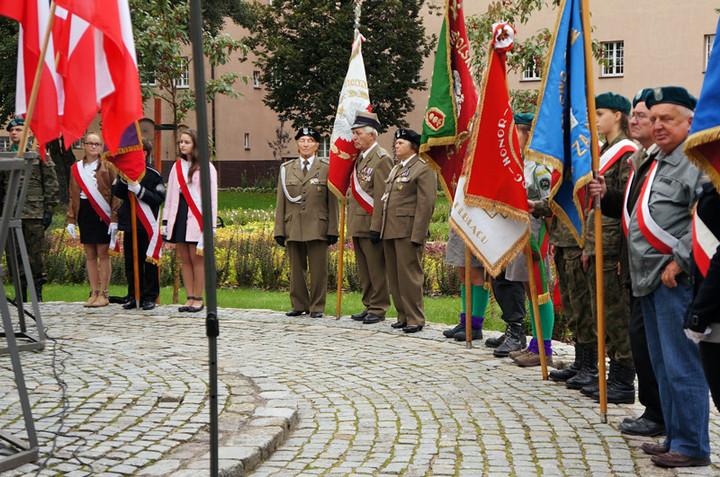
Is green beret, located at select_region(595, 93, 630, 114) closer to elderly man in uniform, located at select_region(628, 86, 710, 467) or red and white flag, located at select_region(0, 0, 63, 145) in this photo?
elderly man in uniform, located at select_region(628, 86, 710, 467)

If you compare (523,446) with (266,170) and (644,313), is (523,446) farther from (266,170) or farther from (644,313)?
(266,170)

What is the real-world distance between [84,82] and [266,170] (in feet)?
128

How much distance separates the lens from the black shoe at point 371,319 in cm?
1007

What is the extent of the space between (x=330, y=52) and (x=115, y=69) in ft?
109

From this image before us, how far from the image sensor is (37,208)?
1130 centimetres

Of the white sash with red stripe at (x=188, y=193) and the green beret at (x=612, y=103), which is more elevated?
the green beret at (x=612, y=103)

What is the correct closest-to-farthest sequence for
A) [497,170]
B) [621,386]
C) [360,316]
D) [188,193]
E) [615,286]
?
[615,286] < [621,386] < [497,170] < [360,316] < [188,193]

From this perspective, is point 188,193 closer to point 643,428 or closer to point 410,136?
point 410,136

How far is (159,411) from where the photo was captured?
574cm

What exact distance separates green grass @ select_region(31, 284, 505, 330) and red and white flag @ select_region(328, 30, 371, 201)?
6.04ft

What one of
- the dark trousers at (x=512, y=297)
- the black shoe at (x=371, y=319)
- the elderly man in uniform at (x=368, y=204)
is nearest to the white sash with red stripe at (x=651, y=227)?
the dark trousers at (x=512, y=297)

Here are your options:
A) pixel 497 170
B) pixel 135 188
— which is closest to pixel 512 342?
pixel 497 170

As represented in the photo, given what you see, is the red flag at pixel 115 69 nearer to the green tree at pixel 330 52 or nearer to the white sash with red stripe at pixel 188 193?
the white sash with red stripe at pixel 188 193

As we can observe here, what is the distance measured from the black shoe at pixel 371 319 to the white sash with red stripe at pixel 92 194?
3462 mm
